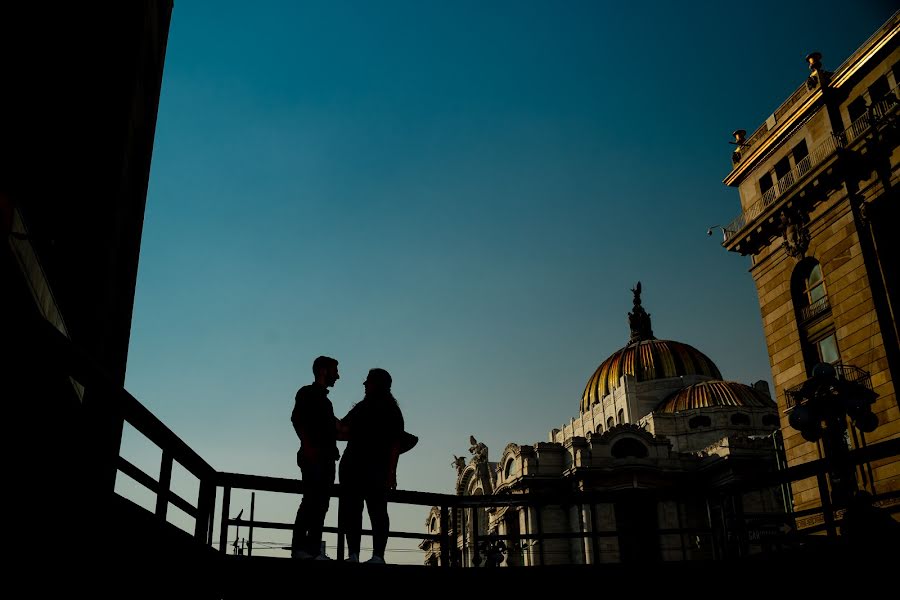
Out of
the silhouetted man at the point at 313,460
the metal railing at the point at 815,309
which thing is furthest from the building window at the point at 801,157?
the silhouetted man at the point at 313,460

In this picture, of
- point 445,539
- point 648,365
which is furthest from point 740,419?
point 445,539

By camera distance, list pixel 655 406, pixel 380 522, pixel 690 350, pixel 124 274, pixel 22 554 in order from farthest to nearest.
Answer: pixel 690 350 < pixel 655 406 < pixel 124 274 < pixel 380 522 < pixel 22 554

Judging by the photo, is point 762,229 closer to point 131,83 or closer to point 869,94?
point 869,94

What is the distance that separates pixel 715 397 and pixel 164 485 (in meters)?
66.6

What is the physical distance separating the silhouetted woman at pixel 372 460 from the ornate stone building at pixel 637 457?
845 inches

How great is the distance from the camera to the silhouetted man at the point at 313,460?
779 cm

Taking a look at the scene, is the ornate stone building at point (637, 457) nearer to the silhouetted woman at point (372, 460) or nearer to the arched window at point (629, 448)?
the arched window at point (629, 448)

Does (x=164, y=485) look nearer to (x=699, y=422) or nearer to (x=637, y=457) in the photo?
A: (x=637, y=457)

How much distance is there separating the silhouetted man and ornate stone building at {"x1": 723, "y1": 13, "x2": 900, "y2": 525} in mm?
18604

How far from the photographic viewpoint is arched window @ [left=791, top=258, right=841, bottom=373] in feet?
83.8

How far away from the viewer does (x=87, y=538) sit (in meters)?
A: 5.29

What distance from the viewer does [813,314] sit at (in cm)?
2628

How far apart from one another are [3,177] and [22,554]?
4.65m

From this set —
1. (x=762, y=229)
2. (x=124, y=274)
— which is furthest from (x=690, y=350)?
(x=124, y=274)
